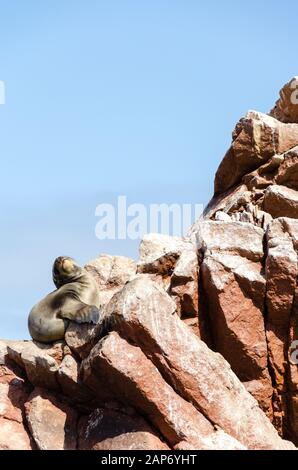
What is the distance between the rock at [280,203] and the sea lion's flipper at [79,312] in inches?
295

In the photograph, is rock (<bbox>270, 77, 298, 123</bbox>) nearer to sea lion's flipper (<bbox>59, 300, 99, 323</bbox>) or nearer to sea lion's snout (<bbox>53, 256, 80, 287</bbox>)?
sea lion's snout (<bbox>53, 256, 80, 287</bbox>)

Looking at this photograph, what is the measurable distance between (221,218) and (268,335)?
16.4 ft

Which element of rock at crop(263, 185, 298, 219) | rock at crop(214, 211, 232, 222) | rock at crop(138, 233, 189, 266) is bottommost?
rock at crop(138, 233, 189, 266)

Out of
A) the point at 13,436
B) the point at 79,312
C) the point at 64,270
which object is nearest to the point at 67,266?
the point at 64,270

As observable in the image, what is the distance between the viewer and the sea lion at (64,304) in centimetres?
1923

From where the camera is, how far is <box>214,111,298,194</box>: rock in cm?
2745

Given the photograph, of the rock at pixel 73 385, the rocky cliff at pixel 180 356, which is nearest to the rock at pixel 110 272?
the rocky cliff at pixel 180 356

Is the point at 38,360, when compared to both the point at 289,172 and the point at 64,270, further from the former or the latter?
the point at 289,172

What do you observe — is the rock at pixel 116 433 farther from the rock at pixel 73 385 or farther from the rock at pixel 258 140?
the rock at pixel 258 140

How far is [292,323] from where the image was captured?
67.1ft

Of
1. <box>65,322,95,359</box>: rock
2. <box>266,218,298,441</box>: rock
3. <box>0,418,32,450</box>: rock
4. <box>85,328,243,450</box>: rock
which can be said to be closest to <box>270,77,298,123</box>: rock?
<box>266,218,298,441</box>: rock

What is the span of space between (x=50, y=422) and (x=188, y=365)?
3009 millimetres

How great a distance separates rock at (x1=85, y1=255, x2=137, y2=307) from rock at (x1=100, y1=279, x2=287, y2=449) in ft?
16.7

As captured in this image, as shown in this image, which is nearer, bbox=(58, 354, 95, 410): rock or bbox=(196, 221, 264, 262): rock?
bbox=(58, 354, 95, 410): rock
